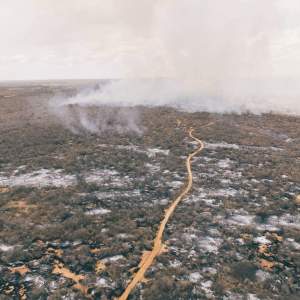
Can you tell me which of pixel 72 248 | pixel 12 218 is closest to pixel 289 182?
pixel 72 248

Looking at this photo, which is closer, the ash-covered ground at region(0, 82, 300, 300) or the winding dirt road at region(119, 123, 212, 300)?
the winding dirt road at region(119, 123, 212, 300)

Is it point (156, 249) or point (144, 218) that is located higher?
point (144, 218)

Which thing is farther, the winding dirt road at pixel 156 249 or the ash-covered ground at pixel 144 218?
the ash-covered ground at pixel 144 218

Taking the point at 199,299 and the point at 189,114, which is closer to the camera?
the point at 199,299

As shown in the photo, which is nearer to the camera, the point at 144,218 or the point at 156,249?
the point at 156,249

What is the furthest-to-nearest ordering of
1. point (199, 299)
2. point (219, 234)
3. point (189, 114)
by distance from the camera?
1. point (189, 114)
2. point (219, 234)
3. point (199, 299)

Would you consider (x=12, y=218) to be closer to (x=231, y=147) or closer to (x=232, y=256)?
(x=232, y=256)

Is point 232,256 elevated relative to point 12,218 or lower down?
lower down

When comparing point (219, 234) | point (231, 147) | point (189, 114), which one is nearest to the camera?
point (219, 234)
